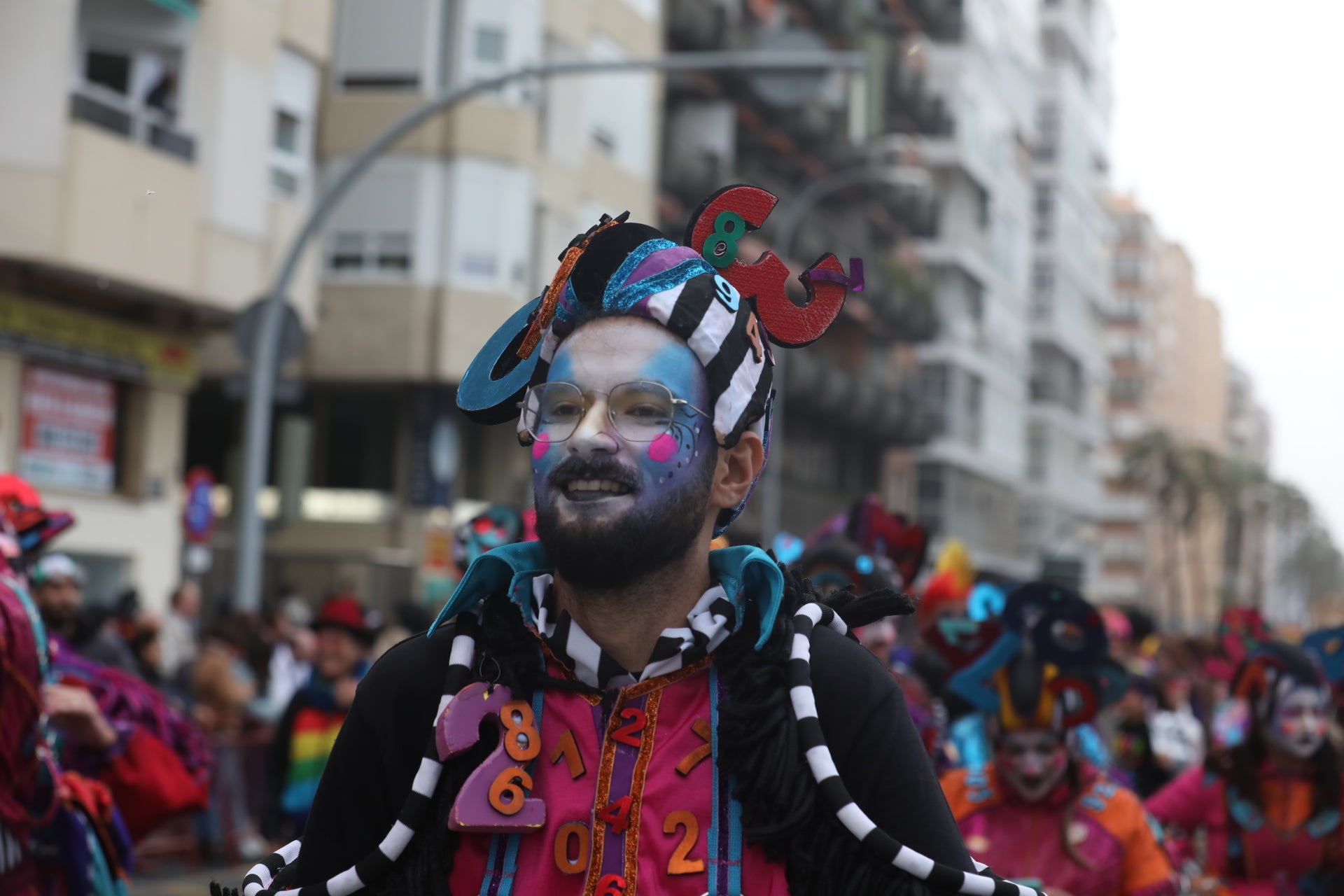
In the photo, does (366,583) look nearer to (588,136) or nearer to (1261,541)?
(588,136)

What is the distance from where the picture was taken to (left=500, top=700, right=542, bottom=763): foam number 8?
3.01 metres

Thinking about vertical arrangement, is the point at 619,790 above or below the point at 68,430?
below

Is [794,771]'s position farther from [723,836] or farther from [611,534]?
[611,534]

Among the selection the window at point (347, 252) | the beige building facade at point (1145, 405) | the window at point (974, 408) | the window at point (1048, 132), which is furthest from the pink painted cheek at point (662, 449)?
the beige building facade at point (1145, 405)

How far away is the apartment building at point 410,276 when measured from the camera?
27031mm

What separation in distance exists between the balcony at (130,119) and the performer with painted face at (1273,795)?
13.8 meters

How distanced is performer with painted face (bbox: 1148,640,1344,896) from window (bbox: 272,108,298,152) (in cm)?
1723

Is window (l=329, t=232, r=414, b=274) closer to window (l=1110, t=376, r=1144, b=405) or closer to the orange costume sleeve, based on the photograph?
the orange costume sleeve

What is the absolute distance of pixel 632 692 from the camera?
3.05 m

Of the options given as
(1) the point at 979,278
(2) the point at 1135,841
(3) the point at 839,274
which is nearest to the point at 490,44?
(2) the point at 1135,841

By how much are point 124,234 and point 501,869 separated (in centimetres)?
1683

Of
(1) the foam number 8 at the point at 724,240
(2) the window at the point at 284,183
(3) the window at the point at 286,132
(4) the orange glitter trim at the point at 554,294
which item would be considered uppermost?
(3) the window at the point at 286,132

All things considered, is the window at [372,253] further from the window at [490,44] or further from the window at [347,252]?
the window at [490,44]

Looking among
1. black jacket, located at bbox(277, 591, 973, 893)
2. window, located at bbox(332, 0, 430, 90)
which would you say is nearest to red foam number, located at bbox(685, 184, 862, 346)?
black jacket, located at bbox(277, 591, 973, 893)
